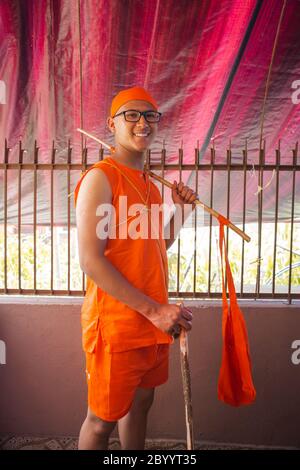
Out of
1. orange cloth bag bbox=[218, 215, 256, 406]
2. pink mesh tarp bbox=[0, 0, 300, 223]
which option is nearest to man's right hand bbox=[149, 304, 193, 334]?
orange cloth bag bbox=[218, 215, 256, 406]

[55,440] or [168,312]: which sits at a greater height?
[168,312]

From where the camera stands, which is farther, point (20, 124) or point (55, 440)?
point (20, 124)

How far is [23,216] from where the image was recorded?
4266 mm

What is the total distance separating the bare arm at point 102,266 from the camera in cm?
162

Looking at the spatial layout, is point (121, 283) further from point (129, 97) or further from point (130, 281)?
point (129, 97)

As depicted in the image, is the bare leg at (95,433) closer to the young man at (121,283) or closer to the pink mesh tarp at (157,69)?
the young man at (121,283)

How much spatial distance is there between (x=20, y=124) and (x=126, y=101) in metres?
1.80

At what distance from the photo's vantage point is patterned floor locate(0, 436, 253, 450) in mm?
2697

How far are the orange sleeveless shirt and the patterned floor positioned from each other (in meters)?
1.37

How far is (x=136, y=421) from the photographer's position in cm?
201

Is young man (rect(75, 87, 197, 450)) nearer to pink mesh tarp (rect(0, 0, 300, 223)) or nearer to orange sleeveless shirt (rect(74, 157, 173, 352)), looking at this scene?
orange sleeveless shirt (rect(74, 157, 173, 352))
